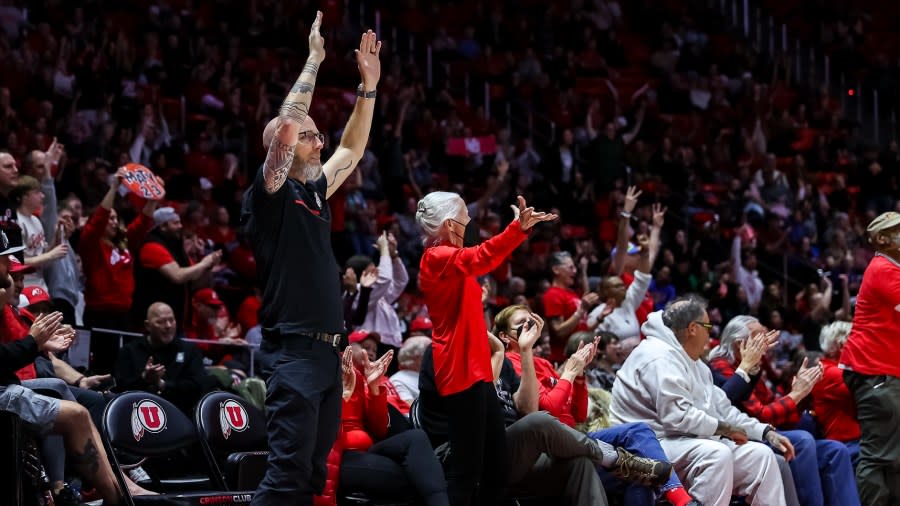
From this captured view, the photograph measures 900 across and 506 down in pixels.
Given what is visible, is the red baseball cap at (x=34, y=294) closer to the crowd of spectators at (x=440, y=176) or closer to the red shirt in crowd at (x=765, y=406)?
the crowd of spectators at (x=440, y=176)

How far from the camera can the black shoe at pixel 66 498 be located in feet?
16.6

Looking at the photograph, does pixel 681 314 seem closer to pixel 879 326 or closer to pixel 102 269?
pixel 879 326

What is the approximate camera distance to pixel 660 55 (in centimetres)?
1800

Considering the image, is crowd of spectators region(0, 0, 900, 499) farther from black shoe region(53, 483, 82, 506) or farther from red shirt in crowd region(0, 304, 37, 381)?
black shoe region(53, 483, 82, 506)

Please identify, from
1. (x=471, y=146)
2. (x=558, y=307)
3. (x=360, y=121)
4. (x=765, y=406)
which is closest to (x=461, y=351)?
(x=360, y=121)

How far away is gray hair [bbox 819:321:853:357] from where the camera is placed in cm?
810

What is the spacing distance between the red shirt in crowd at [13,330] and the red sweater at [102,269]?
1.99m

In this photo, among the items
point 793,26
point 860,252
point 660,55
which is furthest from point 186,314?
point 793,26

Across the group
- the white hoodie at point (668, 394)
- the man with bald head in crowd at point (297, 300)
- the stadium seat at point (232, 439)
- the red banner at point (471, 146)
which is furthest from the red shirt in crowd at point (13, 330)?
the red banner at point (471, 146)

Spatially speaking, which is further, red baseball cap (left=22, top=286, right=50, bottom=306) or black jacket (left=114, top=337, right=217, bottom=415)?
black jacket (left=114, top=337, right=217, bottom=415)

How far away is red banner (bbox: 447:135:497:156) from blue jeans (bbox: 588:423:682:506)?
26.2ft

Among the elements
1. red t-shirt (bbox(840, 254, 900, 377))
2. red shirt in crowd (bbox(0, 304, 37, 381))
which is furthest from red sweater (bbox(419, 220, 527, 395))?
red t-shirt (bbox(840, 254, 900, 377))

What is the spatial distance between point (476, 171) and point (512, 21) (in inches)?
163

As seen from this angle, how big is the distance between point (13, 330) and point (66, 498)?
1.15 metres
